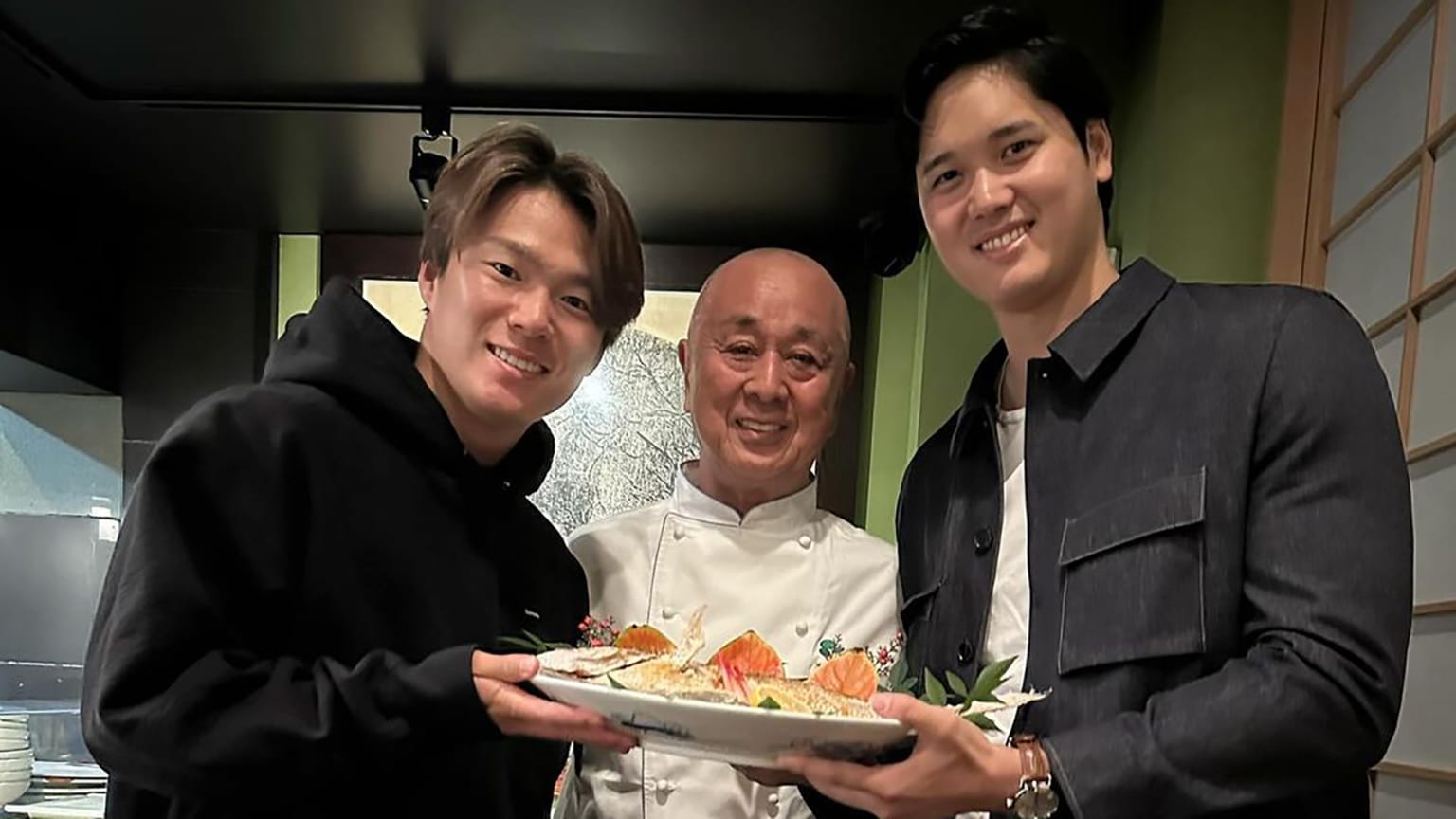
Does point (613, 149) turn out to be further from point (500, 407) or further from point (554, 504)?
point (500, 407)

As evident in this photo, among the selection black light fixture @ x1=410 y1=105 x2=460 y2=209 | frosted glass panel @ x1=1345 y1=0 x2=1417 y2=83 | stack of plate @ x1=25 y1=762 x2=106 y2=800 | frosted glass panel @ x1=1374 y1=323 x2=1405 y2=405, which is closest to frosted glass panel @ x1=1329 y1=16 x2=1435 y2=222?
frosted glass panel @ x1=1345 y1=0 x2=1417 y2=83

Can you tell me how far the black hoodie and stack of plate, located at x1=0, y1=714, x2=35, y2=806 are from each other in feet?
6.36

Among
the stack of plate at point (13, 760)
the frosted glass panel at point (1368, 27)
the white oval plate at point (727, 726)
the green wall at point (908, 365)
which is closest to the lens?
the white oval plate at point (727, 726)

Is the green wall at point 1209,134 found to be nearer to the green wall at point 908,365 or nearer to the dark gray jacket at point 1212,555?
the green wall at point 908,365

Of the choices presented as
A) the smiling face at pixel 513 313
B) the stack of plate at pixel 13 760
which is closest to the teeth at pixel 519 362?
the smiling face at pixel 513 313

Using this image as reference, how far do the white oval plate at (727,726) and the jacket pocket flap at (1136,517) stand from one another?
237 millimetres

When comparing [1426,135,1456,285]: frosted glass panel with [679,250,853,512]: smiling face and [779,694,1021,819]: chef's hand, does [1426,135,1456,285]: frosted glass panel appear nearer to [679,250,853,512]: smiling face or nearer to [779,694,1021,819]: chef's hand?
[679,250,853,512]: smiling face

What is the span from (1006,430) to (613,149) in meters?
1.40

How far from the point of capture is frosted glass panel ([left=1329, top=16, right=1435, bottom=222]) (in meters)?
1.41

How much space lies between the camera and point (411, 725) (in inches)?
35.6

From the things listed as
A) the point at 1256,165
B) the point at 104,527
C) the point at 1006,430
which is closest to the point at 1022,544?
the point at 1006,430

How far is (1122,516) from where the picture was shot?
0.94 meters

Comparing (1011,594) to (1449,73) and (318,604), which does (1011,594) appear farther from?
(1449,73)

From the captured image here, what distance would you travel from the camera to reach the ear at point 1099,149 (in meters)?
1.08
